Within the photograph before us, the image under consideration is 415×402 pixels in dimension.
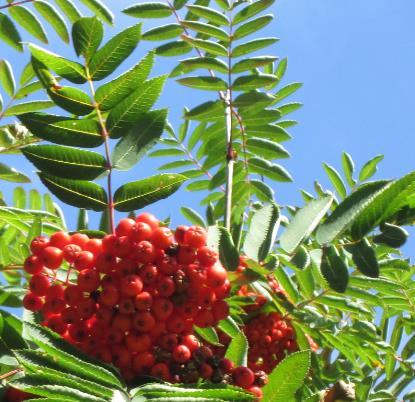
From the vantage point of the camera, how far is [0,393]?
2.06 meters

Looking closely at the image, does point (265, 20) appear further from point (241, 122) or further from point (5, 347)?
point (5, 347)

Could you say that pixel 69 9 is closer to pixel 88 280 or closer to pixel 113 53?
pixel 113 53

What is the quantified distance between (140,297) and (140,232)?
19 centimetres

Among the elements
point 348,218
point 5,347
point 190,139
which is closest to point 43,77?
point 5,347

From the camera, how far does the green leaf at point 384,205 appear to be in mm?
2119

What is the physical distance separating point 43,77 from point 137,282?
2.38 ft

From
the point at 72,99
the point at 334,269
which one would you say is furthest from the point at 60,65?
the point at 334,269

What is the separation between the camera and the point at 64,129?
2.38 meters

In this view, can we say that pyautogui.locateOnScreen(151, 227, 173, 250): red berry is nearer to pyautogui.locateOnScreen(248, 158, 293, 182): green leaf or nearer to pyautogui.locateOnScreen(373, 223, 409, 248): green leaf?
pyautogui.locateOnScreen(373, 223, 409, 248): green leaf

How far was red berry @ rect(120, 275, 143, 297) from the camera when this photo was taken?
2074 mm

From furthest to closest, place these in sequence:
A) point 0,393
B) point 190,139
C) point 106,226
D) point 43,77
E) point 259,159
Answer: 1. point 190,139
2. point 259,159
3. point 106,226
4. point 43,77
5. point 0,393

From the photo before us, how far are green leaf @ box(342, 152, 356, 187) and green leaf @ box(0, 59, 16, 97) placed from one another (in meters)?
1.82

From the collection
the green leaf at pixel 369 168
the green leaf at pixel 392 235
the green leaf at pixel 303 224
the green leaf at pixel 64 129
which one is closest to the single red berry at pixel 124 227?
the green leaf at pixel 64 129

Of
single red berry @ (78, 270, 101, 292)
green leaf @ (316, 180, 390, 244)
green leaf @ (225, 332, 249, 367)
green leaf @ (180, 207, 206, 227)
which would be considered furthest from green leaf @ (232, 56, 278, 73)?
single red berry @ (78, 270, 101, 292)
